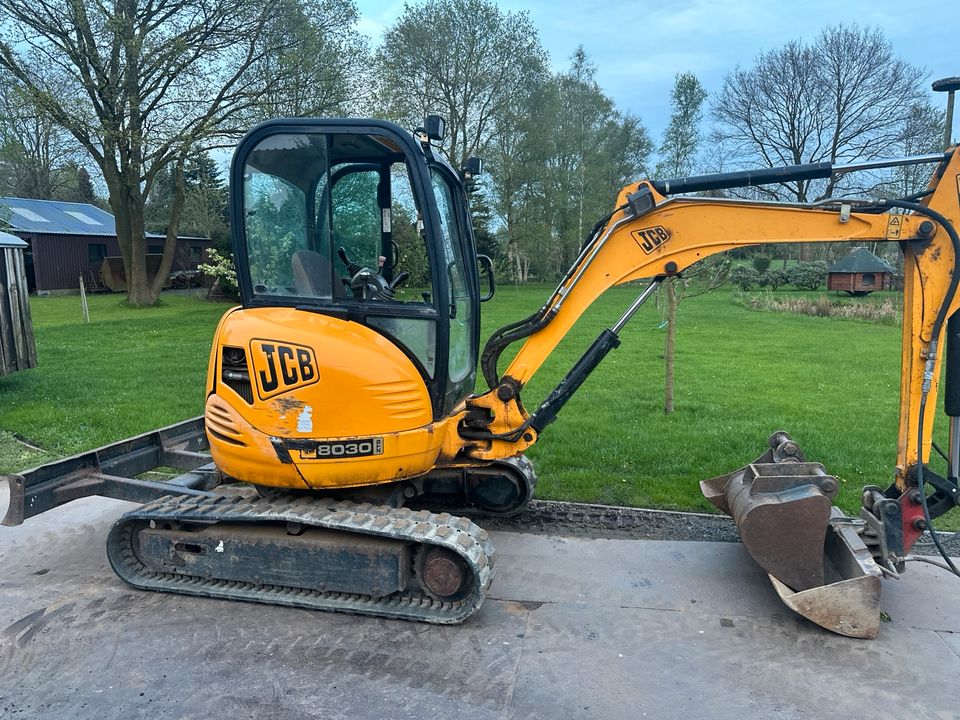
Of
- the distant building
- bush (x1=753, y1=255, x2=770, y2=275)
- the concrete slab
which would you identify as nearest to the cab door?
the concrete slab

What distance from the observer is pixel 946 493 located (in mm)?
4406

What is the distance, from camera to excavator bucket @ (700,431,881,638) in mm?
3871

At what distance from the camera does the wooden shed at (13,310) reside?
9961 millimetres

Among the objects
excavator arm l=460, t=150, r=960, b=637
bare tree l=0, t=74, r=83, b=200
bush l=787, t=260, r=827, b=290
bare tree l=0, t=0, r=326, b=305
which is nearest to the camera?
excavator arm l=460, t=150, r=960, b=637

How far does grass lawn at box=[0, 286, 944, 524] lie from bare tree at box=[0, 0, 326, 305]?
22.8ft

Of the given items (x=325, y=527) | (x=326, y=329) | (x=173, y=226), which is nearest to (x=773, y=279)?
(x=173, y=226)

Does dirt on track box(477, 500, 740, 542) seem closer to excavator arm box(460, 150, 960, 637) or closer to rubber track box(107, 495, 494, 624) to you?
excavator arm box(460, 150, 960, 637)

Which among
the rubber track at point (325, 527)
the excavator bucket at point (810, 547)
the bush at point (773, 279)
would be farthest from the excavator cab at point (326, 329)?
the bush at point (773, 279)

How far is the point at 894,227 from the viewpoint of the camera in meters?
4.10

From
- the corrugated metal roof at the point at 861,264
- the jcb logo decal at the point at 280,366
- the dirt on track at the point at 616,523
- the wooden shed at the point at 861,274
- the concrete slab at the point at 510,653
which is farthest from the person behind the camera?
the wooden shed at the point at 861,274

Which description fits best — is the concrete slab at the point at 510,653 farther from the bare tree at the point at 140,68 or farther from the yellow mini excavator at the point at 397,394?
the bare tree at the point at 140,68

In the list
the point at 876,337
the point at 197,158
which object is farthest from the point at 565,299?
the point at 197,158

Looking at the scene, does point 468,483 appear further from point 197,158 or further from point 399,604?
point 197,158

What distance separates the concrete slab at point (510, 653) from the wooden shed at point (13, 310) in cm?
644
